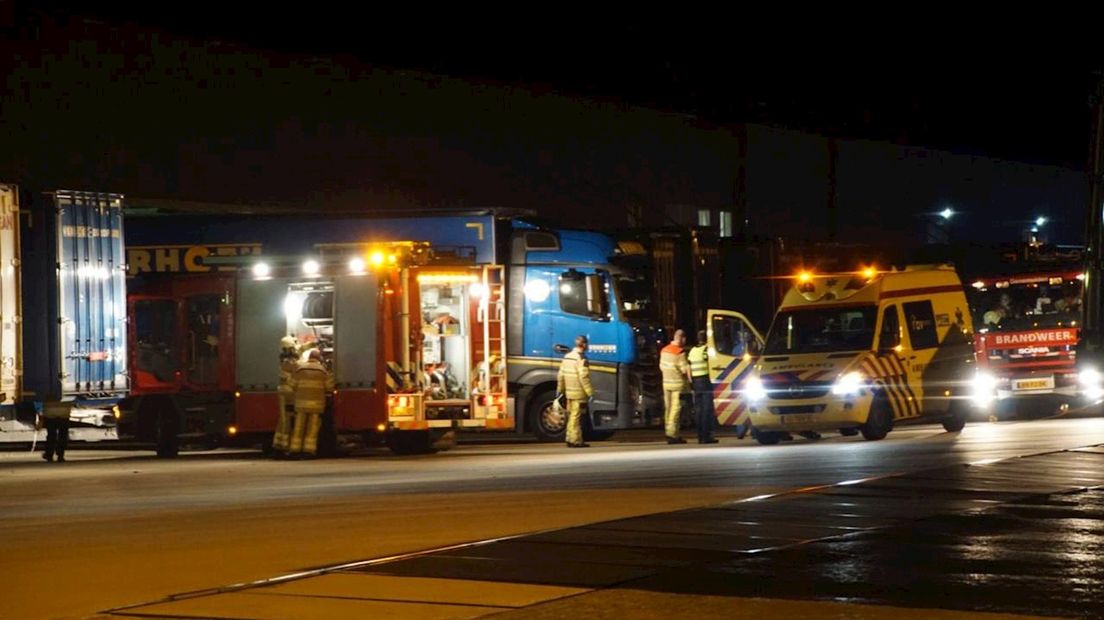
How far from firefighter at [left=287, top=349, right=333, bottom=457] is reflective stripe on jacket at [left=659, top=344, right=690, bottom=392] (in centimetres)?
513

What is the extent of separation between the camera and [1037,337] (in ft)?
96.8

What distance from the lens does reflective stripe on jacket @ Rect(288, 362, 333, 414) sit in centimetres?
2359

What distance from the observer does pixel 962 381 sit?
2497cm

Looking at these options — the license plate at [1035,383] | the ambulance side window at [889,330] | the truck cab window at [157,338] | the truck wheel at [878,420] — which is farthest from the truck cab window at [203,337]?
the license plate at [1035,383]

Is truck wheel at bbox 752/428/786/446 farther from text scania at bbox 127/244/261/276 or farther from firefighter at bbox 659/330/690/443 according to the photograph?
text scania at bbox 127/244/261/276

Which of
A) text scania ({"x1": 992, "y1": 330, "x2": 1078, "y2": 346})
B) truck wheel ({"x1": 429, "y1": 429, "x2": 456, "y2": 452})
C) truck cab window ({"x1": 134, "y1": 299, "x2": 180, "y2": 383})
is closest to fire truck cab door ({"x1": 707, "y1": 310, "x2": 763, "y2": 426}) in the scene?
truck wheel ({"x1": 429, "y1": 429, "x2": 456, "y2": 452})

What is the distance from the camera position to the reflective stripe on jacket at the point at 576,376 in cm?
2497

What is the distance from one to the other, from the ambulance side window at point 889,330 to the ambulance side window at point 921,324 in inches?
9.3

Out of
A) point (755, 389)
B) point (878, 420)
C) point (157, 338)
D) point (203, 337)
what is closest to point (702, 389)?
point (755, 389)

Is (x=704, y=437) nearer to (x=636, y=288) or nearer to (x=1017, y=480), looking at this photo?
(x=636, y=288)

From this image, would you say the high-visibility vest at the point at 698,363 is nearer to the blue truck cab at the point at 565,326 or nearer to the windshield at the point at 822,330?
the windshield at the point at 822,330

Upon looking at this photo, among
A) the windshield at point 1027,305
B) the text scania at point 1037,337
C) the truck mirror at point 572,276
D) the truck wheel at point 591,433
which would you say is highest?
the truck mirror at point 572,276

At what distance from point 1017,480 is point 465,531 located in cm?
623

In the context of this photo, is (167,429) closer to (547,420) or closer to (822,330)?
(547,420)
